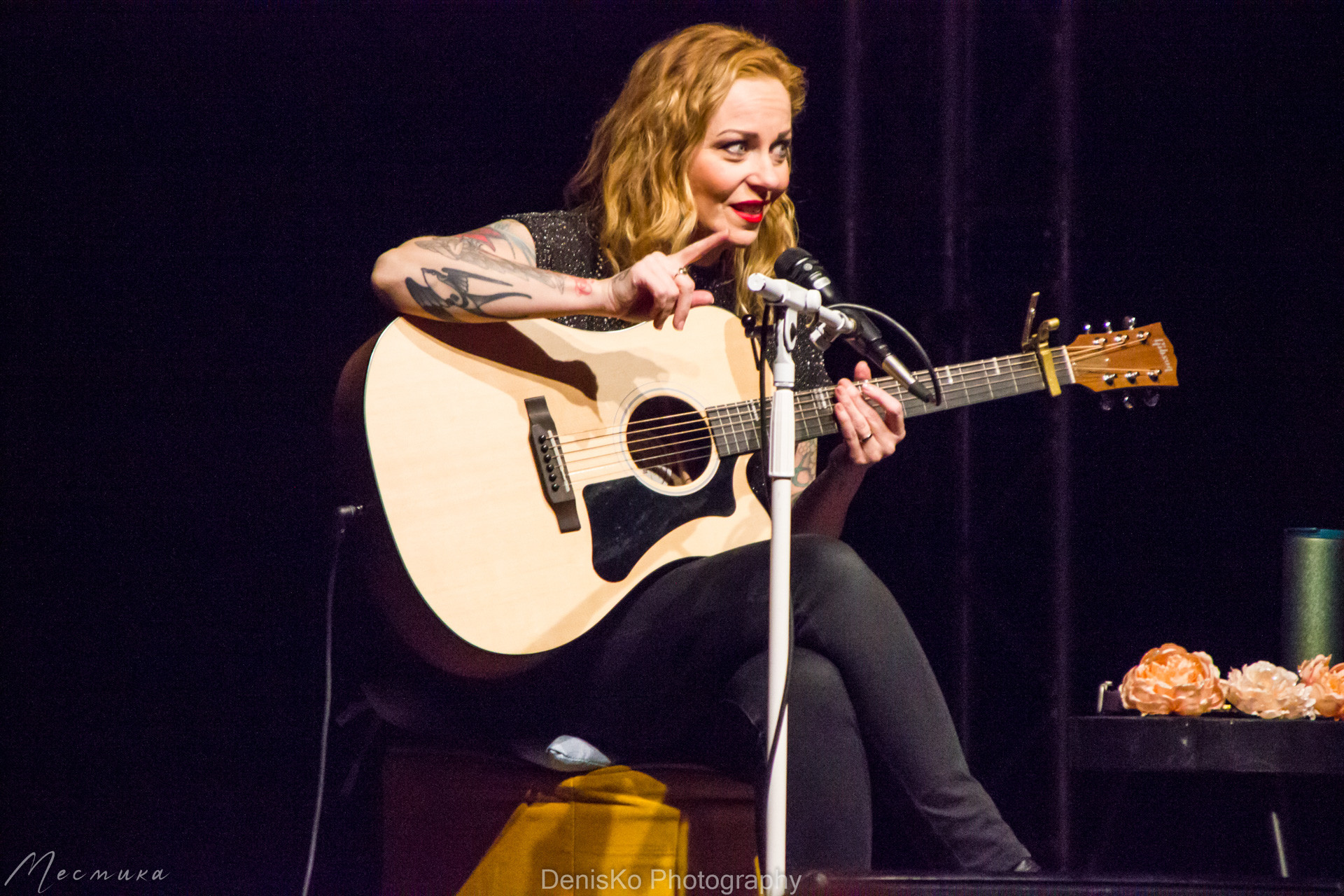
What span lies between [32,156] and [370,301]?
0.75 meters

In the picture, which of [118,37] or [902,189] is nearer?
[118,37]

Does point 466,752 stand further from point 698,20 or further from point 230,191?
point 698,20

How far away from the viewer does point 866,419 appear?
2.09m

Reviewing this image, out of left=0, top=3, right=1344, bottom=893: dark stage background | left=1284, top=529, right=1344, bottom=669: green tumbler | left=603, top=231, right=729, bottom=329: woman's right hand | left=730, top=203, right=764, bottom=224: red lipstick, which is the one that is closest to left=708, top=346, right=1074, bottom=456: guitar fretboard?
left=603, top=231, right=729, bottom=329: woman's right hand

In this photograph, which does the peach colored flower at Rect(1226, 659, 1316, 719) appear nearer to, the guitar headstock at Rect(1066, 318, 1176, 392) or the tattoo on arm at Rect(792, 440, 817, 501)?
the guitar headstock at Rect(1066, 318, 1176, 392)

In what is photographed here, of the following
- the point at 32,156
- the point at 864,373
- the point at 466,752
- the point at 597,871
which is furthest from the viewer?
the point at 32,156

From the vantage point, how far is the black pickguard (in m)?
1.97

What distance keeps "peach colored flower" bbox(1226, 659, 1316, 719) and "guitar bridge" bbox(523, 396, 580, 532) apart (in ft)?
3.79

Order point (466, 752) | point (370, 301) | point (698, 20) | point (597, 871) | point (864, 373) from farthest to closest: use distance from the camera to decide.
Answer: point (698, 20) < point (370, 301) < point (864, 373) < point (466, 752) < point (597, 871)

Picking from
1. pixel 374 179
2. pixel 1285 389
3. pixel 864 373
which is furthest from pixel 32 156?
pixel 1285 389

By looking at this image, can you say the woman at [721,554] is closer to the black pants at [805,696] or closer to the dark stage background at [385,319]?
the black pants at [805,696]

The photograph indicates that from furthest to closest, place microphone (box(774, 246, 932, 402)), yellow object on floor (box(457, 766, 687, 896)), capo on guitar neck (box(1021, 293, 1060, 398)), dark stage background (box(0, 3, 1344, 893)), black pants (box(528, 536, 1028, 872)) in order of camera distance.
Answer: dark stage background (box(0, 3, 1344, 893))
capo on guitar neck (box(1021, 293, 1060, 398))
yellow object on floor (box(457, 766, 687, 896))
black pants (box(528, 536, 1028, 872))
microphone (box(774, 246, 932, 402))

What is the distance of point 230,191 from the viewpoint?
253 cm

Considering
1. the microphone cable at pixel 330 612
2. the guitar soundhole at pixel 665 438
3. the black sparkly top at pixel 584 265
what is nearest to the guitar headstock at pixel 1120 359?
the black sparkly top at pixel 584 265
